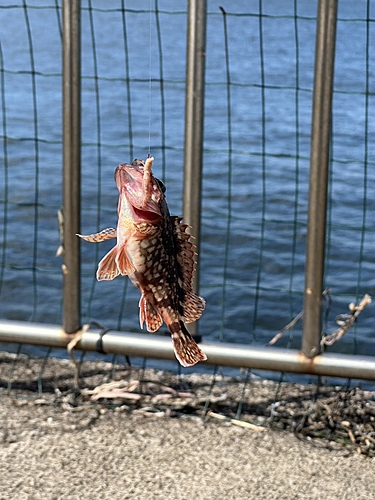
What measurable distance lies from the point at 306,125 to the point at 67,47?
441cm

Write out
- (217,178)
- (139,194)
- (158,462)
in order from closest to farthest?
(139,194) < (158,462) < (217,178)

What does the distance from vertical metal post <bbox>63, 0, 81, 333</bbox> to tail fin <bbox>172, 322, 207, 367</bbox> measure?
1.84 meters

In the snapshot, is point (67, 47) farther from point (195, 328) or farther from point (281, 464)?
point (281, 464)

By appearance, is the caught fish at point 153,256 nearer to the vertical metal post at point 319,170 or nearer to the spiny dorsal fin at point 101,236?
the spiny dorsal fin at point 101,236

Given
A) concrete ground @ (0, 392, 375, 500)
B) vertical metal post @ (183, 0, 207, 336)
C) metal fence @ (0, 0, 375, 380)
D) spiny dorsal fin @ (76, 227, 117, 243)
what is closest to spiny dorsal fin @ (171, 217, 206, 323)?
spiny dorsal fin @ (76, 227, 117, 243)

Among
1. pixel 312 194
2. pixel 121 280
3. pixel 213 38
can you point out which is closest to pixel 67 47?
pixel 312 194

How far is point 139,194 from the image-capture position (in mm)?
1376

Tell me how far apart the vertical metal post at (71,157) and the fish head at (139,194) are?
188 cm

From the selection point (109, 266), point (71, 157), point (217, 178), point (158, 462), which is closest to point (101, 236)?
point (109, 266)

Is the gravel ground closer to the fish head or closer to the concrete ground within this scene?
the concrete ground

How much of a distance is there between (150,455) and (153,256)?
1.73 metres

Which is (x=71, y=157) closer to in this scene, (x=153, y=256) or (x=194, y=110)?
(x=194, y=110)

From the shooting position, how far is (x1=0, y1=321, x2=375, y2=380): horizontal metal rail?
127 inches

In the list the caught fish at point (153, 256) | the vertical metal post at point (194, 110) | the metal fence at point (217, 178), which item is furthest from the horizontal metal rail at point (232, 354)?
the caught fish at point (153, 256)
